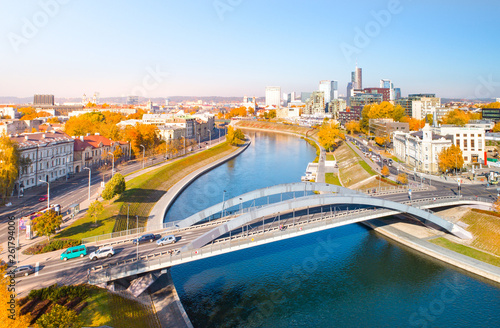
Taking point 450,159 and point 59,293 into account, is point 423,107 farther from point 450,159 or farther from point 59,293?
point 59,293

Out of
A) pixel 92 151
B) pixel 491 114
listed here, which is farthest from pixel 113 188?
pixel 491 114

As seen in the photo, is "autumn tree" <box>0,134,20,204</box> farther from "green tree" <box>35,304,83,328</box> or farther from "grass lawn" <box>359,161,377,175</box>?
"grass lawn" <box>359,161,377,175</box>

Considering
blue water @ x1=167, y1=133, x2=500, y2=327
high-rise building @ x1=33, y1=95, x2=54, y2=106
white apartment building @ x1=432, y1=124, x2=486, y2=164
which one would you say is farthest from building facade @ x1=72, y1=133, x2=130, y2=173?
high-rise building @ x1=33, y1=95, x2=54, y2=106

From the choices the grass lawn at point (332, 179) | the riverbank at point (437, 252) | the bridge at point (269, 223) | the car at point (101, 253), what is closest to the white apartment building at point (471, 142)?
the grass lawn at point (332, 179)

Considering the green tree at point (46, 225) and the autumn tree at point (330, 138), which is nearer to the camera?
the green tree at point (46, 225)

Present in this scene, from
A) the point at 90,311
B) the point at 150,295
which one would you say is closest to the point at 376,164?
the point at 150,295

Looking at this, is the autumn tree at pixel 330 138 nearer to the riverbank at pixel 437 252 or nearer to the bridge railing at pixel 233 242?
the riverbank at pixel 437 252
